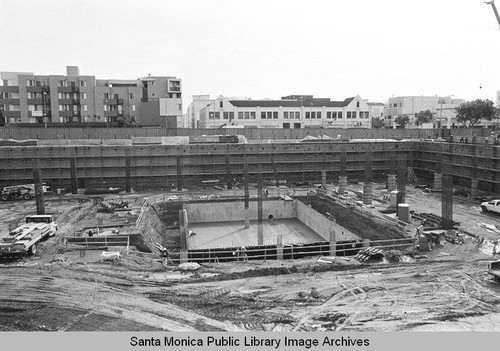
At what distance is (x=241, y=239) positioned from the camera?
1377 inches

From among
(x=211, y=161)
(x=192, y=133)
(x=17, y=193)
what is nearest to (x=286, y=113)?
(x=192, y=133)

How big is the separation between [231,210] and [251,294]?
24284mm

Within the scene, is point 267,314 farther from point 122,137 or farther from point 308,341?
point 122,137

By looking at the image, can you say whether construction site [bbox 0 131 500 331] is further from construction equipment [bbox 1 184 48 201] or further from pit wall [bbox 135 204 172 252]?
construction equipment [bbox 1 184 48 201]

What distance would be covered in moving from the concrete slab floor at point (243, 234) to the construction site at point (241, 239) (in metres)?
0.18

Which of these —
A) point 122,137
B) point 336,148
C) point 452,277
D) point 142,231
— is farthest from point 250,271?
point 122,137

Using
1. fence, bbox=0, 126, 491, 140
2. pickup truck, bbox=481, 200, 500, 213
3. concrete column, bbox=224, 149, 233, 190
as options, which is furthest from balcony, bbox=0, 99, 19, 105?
pickup truck, bbox=481, 200, 500, 213

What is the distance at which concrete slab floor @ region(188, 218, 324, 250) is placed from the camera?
33812 millimetres

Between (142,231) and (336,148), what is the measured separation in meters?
30.1

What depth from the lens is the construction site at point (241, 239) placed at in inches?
599

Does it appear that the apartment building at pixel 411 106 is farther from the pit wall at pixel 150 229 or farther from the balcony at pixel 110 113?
the pit wall at pixel 150 229

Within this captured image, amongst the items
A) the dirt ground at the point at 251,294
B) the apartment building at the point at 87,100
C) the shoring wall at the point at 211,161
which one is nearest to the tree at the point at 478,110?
the shoring wall at the point at 211,161

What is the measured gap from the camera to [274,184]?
49250 mm

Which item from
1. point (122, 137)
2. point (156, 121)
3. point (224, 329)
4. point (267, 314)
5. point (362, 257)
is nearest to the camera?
point (224, 329)
